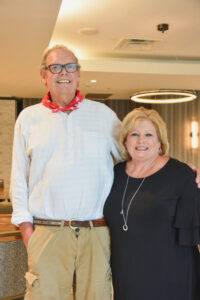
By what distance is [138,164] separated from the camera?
214 cm

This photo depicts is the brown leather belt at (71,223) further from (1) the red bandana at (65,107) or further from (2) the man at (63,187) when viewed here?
(1) the red bandana at (65,107)

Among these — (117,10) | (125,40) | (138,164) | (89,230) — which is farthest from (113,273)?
(125,40)

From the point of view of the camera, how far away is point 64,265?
1919 mm

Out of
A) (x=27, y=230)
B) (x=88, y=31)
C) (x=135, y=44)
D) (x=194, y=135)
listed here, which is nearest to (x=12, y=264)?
(x=27, y=230)

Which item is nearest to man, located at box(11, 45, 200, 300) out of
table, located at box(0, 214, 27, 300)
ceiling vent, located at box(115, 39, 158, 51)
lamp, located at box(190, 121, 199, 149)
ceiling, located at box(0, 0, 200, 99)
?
table, located at box(0, 214, 27, 300)

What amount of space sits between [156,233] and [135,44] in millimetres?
5241

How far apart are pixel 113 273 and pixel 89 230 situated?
0.28 metres

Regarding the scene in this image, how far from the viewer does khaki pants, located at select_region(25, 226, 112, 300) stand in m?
1.89

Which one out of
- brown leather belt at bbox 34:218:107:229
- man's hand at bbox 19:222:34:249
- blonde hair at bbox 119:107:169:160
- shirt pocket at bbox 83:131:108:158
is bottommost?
man's hand at bbox 19:222:34:249

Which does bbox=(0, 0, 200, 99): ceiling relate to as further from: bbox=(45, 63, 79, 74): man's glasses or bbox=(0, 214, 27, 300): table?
bbox=(0, 214, 27, 300): table

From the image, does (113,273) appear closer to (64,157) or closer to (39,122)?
(64,157)

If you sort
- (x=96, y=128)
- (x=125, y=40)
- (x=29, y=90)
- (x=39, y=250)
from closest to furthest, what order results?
(x=39, y=250) → (x=96, y=128) → (x=125, y=40) → (x=29, y=90)

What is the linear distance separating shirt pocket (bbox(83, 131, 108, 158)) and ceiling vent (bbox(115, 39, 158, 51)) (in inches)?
189

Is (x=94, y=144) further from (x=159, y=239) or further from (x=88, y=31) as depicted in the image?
(x=88, y=31)
